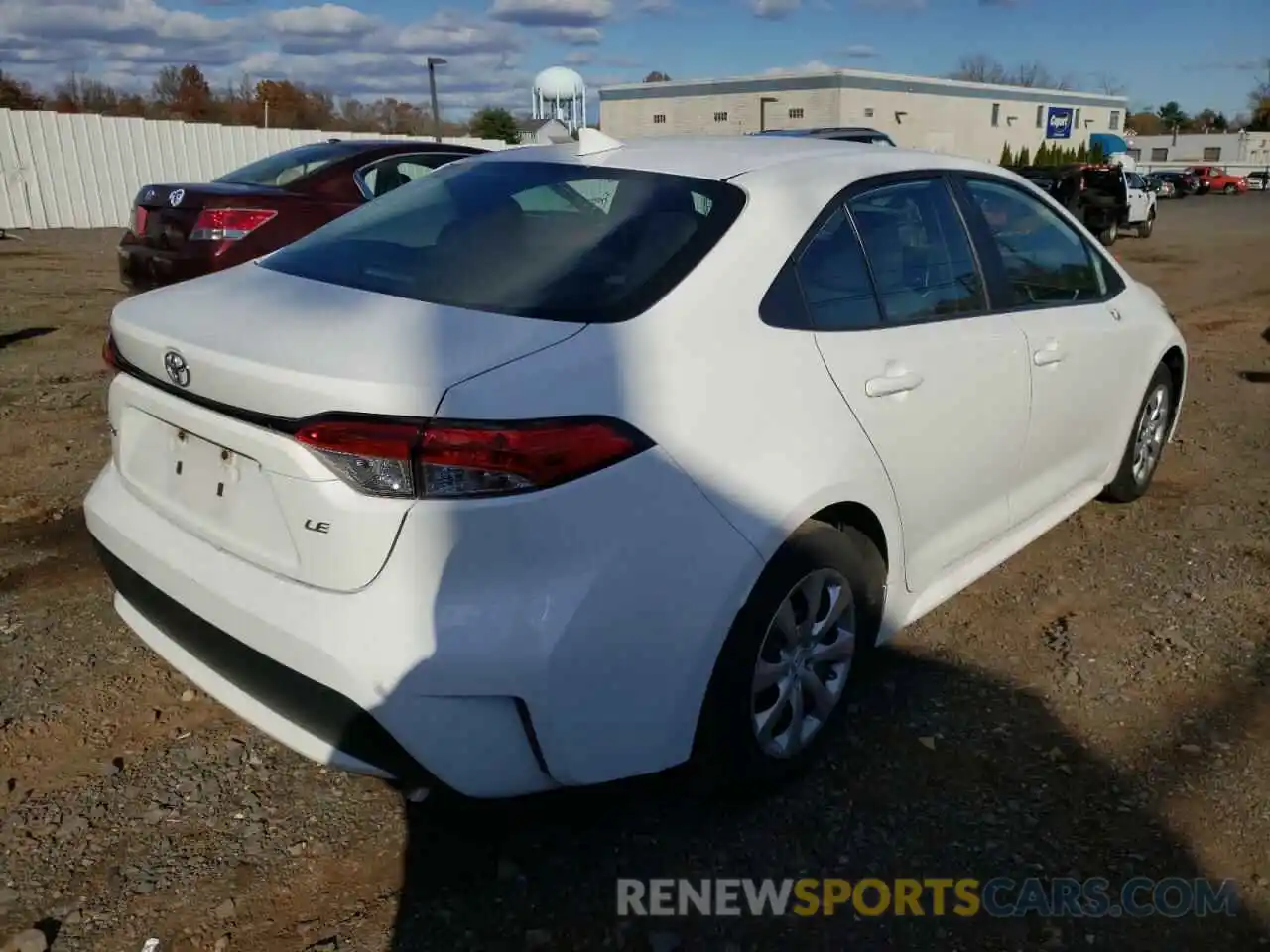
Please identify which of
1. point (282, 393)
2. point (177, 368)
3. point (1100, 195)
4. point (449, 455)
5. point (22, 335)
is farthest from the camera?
point (1100, 195)

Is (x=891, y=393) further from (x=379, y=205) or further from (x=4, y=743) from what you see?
(x=4, y=743)

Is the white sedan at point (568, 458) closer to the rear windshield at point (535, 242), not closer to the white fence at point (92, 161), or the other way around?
the rear windshield at point (535, 242)

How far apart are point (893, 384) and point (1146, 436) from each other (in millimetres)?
2616

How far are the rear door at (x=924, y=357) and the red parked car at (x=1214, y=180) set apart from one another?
180 feet

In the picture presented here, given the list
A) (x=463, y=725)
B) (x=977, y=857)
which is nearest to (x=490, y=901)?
(x=463, y=725)

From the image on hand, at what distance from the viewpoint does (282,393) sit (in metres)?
2.02

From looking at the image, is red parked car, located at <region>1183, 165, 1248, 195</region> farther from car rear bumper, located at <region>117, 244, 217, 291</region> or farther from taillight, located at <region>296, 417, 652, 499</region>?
taillight, located at <region>296, 417, 652, 499</region>

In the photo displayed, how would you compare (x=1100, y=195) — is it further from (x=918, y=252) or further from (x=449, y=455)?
(x=449, y=455)

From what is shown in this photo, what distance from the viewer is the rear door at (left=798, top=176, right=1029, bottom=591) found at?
2.69 meters

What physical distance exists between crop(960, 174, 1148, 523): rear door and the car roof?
14.0 inches

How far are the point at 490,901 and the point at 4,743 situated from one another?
1574 mm

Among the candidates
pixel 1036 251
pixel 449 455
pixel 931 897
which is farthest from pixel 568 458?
pixel 1036 251

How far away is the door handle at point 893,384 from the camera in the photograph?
267 centimetres

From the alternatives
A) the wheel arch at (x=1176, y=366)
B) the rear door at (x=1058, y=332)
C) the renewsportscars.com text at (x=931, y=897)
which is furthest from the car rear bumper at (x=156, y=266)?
the wheel arch at (x=1176, y=366)
